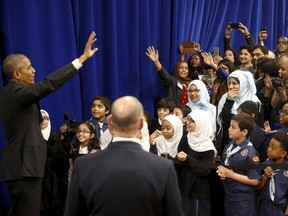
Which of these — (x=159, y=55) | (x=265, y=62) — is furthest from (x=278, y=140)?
(x=159, y=55)

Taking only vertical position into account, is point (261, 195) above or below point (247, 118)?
below

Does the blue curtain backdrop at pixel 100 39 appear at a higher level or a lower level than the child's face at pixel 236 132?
higher

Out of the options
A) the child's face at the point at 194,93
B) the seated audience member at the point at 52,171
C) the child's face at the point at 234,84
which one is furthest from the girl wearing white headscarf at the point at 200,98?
the seated audience member at the point at 52,171

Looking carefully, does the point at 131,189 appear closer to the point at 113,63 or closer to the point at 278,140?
the point at 278,140

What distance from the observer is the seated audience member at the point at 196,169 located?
12.9 feet

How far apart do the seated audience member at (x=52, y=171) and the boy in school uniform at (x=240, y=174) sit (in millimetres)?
1508

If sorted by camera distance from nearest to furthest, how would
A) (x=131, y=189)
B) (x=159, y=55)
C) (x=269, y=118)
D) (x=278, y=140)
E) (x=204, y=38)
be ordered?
(x=131, y=189), (x=278, y=140), (x=269, y=118), (x=159, y=55), (x=204, y=38)

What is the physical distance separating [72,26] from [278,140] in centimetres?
237

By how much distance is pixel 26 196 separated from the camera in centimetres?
333

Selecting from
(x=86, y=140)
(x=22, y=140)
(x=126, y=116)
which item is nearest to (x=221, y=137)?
(x=86, y=140)

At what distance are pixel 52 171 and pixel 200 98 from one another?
1.59m

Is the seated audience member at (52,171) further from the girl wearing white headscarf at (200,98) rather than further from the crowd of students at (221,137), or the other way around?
the girl wearing white headscarf at (200,98)

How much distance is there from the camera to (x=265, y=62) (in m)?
5.03

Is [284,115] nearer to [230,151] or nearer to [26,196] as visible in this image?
[230,151]
